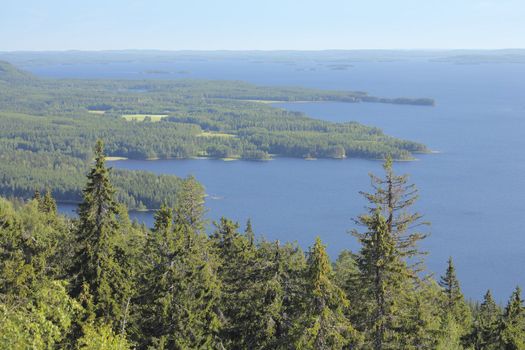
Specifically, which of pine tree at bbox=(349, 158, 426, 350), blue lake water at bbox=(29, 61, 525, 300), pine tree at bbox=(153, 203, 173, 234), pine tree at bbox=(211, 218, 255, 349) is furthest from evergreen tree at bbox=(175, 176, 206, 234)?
blue lake water at bbox=(29, 61, 525, 300)

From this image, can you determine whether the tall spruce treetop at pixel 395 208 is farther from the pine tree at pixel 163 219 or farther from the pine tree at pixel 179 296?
the pine tree at pixel 163 219

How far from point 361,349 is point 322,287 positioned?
4077mm

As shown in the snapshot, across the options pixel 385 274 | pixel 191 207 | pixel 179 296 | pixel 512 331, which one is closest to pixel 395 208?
pixel 385 274

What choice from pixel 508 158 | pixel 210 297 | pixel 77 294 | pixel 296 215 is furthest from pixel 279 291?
pixel 508 158

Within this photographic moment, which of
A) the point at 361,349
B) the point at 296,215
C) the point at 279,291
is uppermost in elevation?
the point at 279,291

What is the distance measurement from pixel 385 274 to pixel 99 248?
1107cm

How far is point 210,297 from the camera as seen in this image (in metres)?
28.6

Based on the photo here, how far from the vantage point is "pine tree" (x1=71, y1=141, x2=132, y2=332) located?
2620 cm

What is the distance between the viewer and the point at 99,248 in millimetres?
26406

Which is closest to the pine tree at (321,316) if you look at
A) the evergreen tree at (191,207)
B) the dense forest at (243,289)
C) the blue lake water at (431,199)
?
the dense forest at (243,289)

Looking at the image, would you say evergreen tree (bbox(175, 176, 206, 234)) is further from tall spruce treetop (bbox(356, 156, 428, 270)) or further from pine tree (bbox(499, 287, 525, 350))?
pine tree (bbox(499, 287, 525, 350))

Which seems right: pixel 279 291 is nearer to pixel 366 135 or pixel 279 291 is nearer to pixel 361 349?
pixel 361 349

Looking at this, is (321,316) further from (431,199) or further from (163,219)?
(431,199)

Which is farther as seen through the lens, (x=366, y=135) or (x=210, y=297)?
(x=366, y=135)
